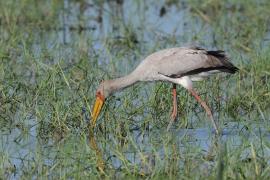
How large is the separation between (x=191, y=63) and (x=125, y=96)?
68cm

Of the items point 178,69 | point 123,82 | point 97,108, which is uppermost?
point 178,69

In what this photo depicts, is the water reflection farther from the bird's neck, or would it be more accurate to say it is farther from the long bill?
the bird's neck

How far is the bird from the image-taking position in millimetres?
8945

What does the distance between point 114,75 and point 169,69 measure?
4.43 feet

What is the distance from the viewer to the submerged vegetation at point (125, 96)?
691 cm

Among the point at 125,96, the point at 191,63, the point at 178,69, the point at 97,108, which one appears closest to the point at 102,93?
the point at 97,108

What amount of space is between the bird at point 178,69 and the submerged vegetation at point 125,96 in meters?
0.16

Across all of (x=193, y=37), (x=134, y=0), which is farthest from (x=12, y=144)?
(x=134, y=0)

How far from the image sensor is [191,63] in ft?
29.6

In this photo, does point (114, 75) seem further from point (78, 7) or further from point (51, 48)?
point (78, 7)

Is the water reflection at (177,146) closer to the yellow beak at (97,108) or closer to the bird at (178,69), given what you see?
the yellow beak at (97,108)

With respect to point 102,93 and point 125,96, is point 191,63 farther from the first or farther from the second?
point 102,93

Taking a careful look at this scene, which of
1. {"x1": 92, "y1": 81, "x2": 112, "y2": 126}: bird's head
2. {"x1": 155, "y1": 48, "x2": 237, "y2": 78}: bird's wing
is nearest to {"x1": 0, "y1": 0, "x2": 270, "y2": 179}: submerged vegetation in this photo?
{"x1": 92, "y1": 81, "x2": 112, "y2": 126}: bird's head

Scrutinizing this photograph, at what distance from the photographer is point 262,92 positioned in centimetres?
932
